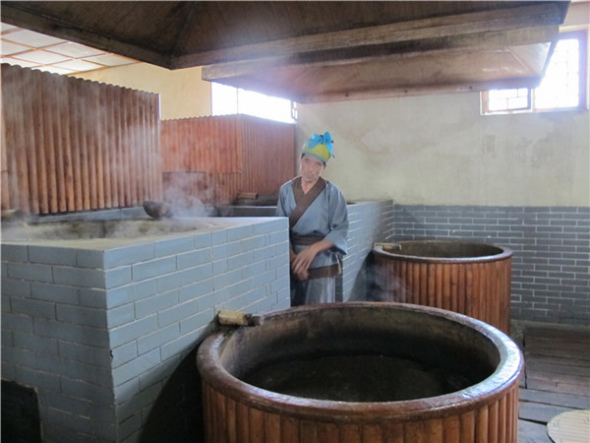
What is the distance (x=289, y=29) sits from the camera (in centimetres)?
266

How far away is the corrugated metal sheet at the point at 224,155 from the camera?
5586 millimetres

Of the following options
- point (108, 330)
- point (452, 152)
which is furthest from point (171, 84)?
point (108, 330)

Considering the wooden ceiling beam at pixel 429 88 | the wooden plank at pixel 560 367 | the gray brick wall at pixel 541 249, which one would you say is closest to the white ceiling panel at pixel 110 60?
the wooden ceiling beam at pixel 429 88

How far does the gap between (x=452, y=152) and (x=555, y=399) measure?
3.29 m

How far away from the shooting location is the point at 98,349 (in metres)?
1.82

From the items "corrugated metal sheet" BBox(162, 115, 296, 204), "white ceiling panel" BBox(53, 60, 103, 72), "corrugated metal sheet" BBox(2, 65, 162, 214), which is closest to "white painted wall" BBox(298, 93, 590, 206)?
"corrugated metal sheet" BBox(162, 115, 296, 204)

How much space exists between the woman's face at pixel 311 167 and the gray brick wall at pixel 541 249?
3.25 metres

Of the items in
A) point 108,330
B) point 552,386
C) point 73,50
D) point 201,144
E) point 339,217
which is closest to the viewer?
point 108,330

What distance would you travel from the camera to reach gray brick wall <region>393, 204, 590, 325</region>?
591cm

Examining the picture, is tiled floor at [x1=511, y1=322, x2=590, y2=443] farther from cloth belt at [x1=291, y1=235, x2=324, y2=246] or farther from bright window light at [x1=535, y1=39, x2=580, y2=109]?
bright window light at [x1=535, y1=39, x2=580, y2=109]

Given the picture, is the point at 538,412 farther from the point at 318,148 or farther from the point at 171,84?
the point at 171,84

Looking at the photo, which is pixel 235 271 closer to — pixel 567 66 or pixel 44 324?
pixel 44 324

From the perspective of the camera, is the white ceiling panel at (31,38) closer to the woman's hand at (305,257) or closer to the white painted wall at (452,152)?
the white painted wall at (452,152)

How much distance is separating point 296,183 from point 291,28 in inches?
56.0
